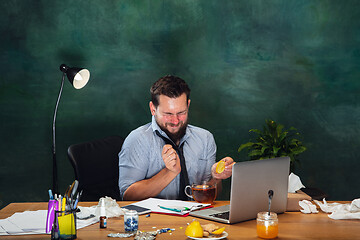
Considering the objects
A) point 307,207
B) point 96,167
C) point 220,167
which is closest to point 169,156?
point 220,167

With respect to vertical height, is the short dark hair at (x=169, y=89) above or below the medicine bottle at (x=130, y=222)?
above

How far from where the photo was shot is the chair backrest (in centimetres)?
259

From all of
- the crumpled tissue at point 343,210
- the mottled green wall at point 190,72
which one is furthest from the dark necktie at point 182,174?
the mottled green wall at point 190,72

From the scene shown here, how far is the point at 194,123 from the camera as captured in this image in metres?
3.93

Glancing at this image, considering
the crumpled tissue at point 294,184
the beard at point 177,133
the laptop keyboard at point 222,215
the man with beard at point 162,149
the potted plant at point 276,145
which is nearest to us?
the laptop keyboard at point 222,215

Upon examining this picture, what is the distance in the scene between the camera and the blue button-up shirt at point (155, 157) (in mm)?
2574

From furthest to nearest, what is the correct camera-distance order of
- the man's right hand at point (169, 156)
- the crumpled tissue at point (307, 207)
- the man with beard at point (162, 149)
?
the man with beard at point (162, 149), the man's right hand at point (169, 156), the crumpled tissue at point (307, 207)

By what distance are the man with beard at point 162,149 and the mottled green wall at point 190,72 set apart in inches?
45.6

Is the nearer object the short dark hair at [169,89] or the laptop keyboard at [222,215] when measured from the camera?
the laptop keyboard at [222,215]

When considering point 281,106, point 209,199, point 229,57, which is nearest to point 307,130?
point 281,106

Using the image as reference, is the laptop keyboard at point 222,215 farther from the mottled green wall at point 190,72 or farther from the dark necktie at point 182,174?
the mottled green wall at point 190,72

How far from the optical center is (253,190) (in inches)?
70.9

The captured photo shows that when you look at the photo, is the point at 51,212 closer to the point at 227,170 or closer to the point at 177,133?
the point at 227,170

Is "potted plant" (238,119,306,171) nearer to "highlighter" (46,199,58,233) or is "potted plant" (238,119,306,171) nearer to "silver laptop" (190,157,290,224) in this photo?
"silver laptop" (190,157,290,224)
